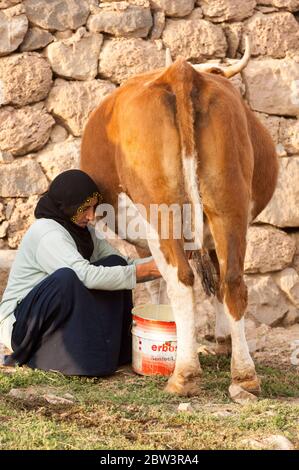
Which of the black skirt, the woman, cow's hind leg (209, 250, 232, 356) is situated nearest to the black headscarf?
the woman

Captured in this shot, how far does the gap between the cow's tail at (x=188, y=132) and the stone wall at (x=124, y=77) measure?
6.99ft

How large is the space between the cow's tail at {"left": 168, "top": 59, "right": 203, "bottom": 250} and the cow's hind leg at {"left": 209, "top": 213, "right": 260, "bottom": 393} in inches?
4.7

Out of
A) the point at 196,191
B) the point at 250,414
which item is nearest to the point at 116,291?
the point at 196,191

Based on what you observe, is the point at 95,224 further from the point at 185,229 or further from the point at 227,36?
the point at 227,36

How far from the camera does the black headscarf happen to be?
4715mm

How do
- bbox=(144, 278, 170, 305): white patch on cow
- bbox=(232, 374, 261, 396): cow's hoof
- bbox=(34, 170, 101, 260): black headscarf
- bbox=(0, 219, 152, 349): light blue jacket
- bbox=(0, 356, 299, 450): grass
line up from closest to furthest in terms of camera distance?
bbox=(0, 356, 299, 450): grass, bbox=(232, 374, 261, 396): cow's hoof, bbox=(0, 219, 152, 349): light blue jacket, bbox=(34, 170, 101, 260): black headscarf, bbox=(144, 278, 170, 305): white patch on cow

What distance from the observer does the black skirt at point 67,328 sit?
4.59 m

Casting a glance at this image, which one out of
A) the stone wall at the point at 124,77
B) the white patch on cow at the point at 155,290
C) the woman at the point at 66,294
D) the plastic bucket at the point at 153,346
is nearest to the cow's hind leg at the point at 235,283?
the plastic bucket at the point at 153,346

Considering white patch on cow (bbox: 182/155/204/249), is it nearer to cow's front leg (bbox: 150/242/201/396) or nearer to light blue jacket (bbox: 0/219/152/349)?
cow's front leg (bbox: 150/242/201/396)

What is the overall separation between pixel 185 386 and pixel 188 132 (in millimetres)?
1230

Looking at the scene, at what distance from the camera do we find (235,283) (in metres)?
4.25

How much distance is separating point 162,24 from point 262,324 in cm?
232

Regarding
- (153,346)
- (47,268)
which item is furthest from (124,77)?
(153,346)

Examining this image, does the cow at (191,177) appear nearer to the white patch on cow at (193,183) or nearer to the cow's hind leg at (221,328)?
the white patch on cow at (193,183)
